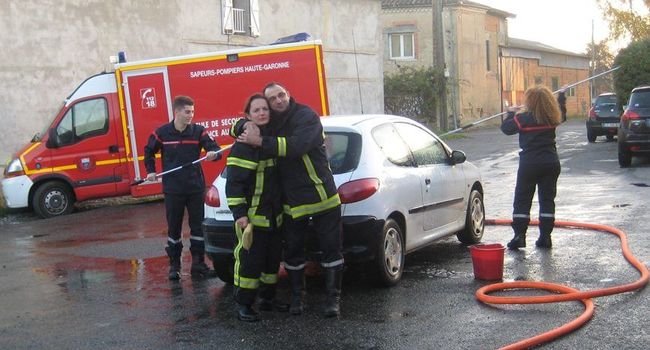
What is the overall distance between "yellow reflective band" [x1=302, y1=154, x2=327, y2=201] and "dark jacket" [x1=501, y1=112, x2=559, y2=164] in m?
3.37

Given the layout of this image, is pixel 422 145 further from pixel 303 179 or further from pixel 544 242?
pixel 303 179

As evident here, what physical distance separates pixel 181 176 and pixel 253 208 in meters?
1.98

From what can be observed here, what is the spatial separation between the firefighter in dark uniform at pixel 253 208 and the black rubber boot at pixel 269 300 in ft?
0.36

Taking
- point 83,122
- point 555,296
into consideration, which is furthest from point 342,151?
point 83,122

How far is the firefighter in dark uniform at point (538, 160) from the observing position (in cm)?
917

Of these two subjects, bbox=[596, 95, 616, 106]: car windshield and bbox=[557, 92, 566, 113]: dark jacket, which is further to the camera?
bbox=[596, 95, 616, 106]: car windshield

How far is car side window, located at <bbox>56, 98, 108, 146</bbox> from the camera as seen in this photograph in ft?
51.0

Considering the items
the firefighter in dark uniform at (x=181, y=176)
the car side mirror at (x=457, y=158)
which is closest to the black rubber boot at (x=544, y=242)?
the car side mirror at (x=457, y=158)

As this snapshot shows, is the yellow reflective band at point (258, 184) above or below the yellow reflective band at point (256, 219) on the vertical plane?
above

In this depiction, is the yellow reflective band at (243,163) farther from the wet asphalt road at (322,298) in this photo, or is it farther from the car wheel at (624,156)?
the car wheel at (624,156)

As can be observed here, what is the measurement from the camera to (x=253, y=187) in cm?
654

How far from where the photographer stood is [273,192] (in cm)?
657

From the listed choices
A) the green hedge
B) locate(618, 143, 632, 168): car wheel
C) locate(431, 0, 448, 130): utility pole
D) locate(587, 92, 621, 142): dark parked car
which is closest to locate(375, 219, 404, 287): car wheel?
locate(618, 143, 632, 168): car wheel

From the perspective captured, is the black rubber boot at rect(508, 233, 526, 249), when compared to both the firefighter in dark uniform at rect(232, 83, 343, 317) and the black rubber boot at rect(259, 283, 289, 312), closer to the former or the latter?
the firefighter in dark uniform at rect(232, 83, 343, 317)
